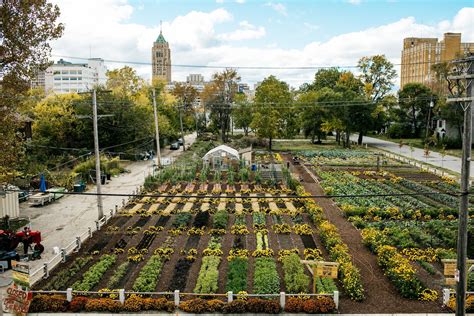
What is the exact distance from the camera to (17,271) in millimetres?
13305

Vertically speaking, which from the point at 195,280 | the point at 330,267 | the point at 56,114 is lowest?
the point at 195,280

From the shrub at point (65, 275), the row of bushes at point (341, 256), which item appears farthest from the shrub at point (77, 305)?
the row of bushes at point (341, 256)

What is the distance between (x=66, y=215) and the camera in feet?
88.1

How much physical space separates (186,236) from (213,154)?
20.7 meters

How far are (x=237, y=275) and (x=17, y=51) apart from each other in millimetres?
13399

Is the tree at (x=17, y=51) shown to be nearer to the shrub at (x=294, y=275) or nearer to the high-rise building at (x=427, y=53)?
the shrub at (x=294, y=275)

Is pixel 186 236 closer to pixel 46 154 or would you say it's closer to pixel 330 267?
pixel 330 267

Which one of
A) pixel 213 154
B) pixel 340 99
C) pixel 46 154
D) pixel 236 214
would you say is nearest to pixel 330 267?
pixel 236 214

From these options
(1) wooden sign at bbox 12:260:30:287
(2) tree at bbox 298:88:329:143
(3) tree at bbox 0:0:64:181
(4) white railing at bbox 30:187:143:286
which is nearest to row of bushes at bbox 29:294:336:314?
(1) wooden sign at bbox 12:260:30:287

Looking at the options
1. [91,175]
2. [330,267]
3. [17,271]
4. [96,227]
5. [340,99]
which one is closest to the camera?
[17,271]

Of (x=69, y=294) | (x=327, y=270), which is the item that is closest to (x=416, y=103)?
(x=327, y=270)

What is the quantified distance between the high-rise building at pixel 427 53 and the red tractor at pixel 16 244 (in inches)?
2594

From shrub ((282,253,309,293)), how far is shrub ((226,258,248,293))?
1552mm

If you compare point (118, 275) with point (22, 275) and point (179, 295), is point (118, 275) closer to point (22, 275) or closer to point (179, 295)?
point (179, 295)
